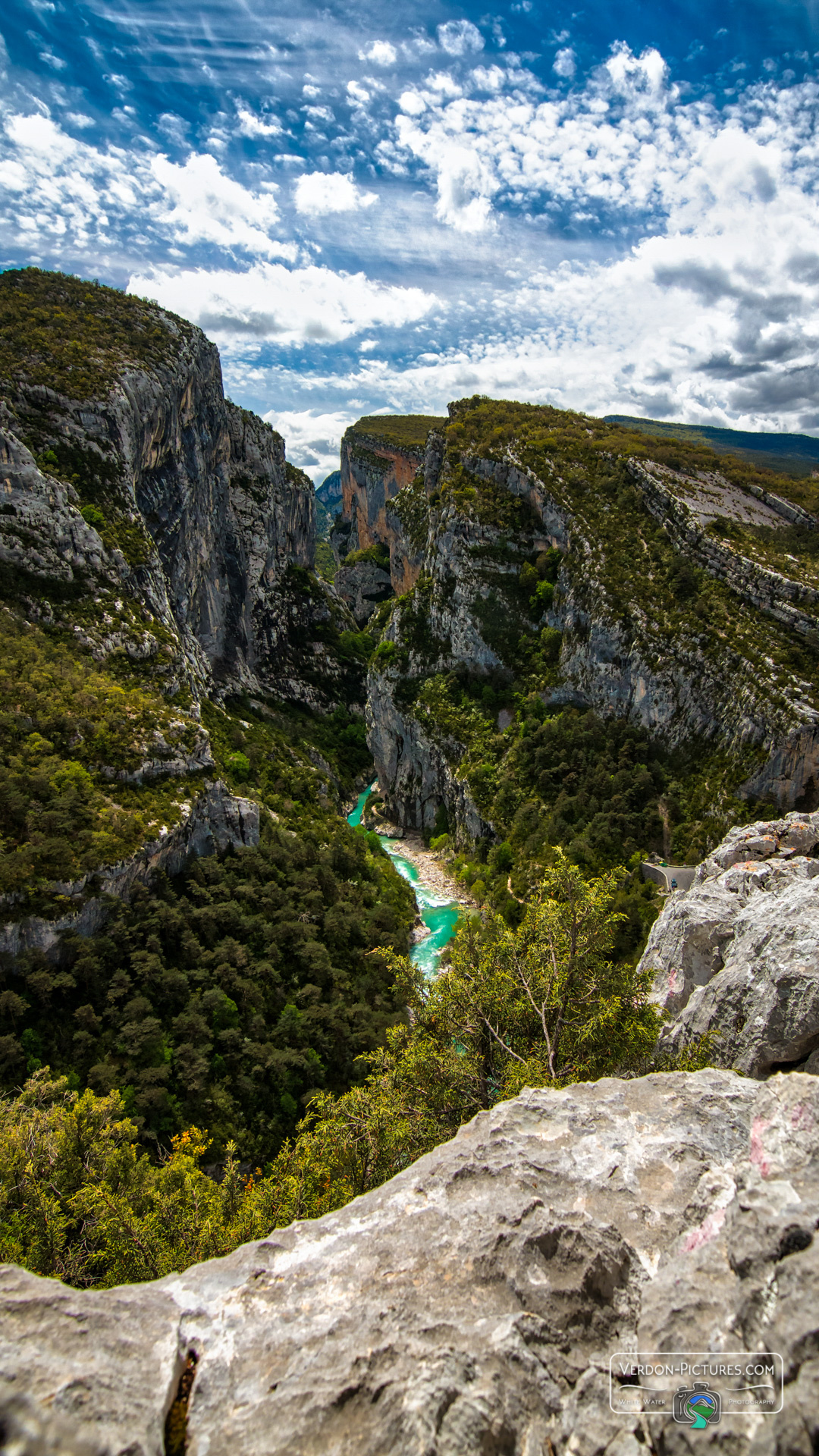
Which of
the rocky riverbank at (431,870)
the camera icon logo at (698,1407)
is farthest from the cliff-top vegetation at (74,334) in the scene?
the camera icon logo at (698,1407)

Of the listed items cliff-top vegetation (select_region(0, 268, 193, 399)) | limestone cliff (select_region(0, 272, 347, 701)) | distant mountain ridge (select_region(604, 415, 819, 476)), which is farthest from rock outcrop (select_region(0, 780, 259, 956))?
distant mountain ridge (select_region(604, 415, 819, 476))

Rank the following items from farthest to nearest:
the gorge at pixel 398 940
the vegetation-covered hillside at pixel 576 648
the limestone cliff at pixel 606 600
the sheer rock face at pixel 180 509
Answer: the sheer rock face at pixel 180 509 < the vegetation-covered hillside at pixel 576 648 < the limestone cliff at pixel 606 600 < the gorge at pixel 398 940

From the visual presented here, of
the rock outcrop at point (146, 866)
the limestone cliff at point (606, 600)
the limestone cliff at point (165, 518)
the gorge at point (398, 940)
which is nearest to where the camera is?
the gorge at point (398, 940)

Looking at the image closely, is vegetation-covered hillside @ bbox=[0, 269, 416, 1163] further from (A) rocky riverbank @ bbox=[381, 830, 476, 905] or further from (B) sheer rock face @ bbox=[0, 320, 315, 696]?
(A) rocky riverbank @ bbox=[381, 830, 476, 905]

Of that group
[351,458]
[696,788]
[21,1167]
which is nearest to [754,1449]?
[21,1167]

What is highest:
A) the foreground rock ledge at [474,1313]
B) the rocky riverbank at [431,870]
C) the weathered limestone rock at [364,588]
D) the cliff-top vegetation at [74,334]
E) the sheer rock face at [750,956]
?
the cliff-top vegetation at [74,334]

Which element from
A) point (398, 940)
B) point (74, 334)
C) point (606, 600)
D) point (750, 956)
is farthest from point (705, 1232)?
point (74, 334)

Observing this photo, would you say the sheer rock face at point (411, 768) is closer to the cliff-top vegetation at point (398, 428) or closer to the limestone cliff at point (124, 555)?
the limestone cliff at point (124, 555)

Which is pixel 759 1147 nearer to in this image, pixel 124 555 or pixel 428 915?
pixel 428 915
